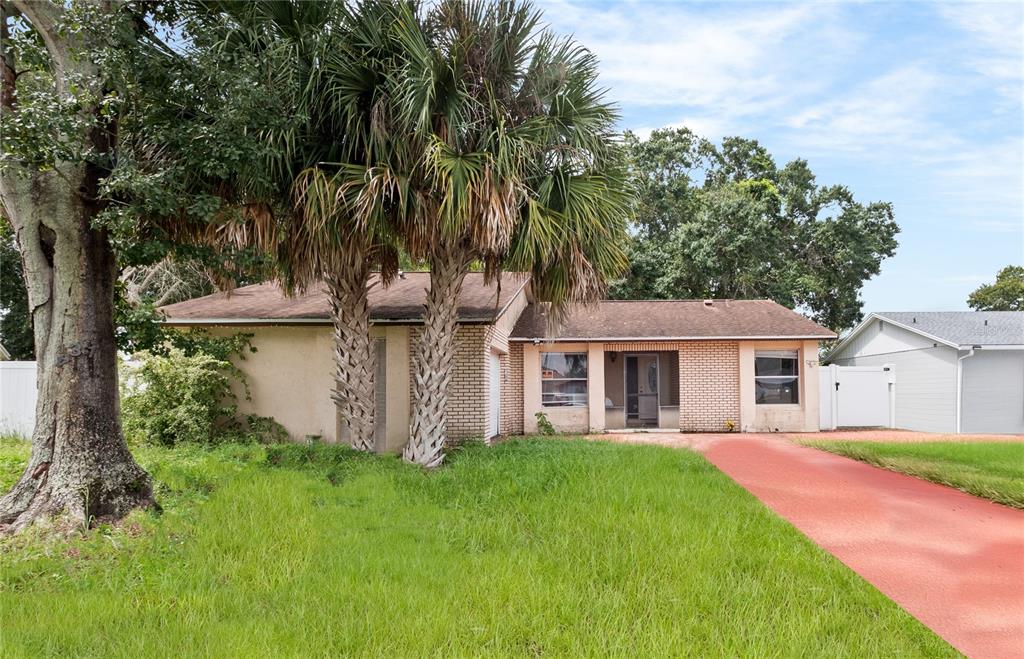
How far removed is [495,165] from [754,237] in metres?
19.4

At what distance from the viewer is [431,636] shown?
428 cm

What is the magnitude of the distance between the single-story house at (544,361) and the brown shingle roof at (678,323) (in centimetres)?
4

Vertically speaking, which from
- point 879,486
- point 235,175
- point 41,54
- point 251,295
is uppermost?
point 41,54

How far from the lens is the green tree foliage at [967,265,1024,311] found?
38.8m

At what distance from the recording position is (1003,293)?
3975cm

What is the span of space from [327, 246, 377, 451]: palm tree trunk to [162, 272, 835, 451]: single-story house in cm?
181

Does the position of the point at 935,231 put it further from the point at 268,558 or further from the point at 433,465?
the point at 268,558

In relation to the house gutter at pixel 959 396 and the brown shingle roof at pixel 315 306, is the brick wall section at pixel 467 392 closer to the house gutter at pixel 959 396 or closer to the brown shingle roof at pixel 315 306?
the brown shingle roof at pixel 315 306

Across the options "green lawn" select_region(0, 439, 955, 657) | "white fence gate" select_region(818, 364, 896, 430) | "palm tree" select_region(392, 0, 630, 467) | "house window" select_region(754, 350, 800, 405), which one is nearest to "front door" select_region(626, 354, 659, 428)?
"house window" select_region(754, 350, 800, 405)

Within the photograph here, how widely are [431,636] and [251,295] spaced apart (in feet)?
43.6

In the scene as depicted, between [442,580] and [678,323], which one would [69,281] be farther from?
[678,323]

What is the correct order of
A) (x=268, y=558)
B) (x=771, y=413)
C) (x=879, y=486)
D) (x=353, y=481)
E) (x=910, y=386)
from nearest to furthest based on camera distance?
(x=268, y=558), (x=353, y=481), (x=879, y=486), (x=771, y=413), (x=910, y=386)

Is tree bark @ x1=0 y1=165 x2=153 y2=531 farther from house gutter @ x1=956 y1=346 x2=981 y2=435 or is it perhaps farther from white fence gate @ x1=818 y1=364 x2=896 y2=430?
house gutter @ x1=956 y1=346 x2=981 y2=435

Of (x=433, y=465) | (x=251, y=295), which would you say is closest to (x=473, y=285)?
(x=251, y=295)
